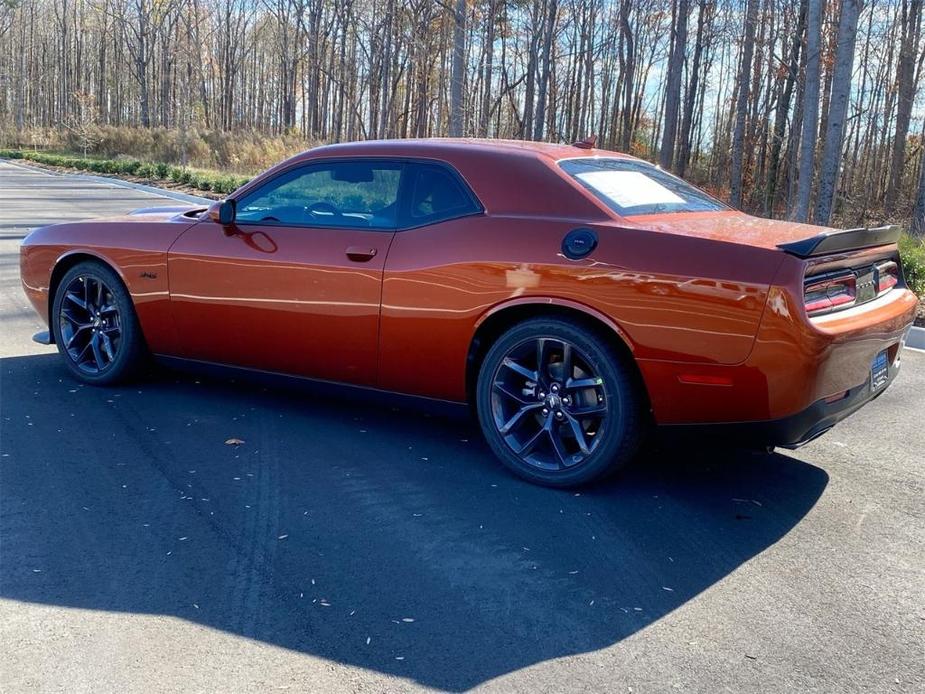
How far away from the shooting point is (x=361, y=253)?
461 cm

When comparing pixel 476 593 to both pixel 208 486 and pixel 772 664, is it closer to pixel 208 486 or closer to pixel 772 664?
pixel 772 664

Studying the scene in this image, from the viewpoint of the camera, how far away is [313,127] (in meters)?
42.1

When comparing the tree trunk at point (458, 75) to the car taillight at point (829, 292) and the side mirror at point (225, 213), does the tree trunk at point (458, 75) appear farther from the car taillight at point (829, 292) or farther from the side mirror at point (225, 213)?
the car taillight at point (829, 292)

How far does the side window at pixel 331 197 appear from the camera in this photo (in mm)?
4691

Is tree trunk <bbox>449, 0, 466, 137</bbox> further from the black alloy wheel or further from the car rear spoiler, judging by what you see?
the car rear spoiler

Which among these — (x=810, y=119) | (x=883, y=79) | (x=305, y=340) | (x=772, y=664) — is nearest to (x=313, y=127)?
(x=883, y=79)

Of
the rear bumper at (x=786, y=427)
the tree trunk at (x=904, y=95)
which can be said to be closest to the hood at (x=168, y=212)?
the rear bumper at (x=786, y=427)

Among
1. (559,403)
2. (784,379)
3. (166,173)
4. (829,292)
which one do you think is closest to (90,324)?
(559,403)

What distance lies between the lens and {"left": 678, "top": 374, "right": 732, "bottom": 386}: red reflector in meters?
3.70

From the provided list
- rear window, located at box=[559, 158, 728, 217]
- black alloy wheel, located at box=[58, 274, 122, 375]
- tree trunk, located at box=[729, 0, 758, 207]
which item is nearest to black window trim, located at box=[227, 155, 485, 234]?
rear window, located at box=[559, 158, 728, 217]

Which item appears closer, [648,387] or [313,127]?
[648,387]

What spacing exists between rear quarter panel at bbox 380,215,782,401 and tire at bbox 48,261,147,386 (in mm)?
1904

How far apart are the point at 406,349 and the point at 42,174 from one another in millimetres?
34922

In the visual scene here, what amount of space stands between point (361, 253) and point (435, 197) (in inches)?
18.6
